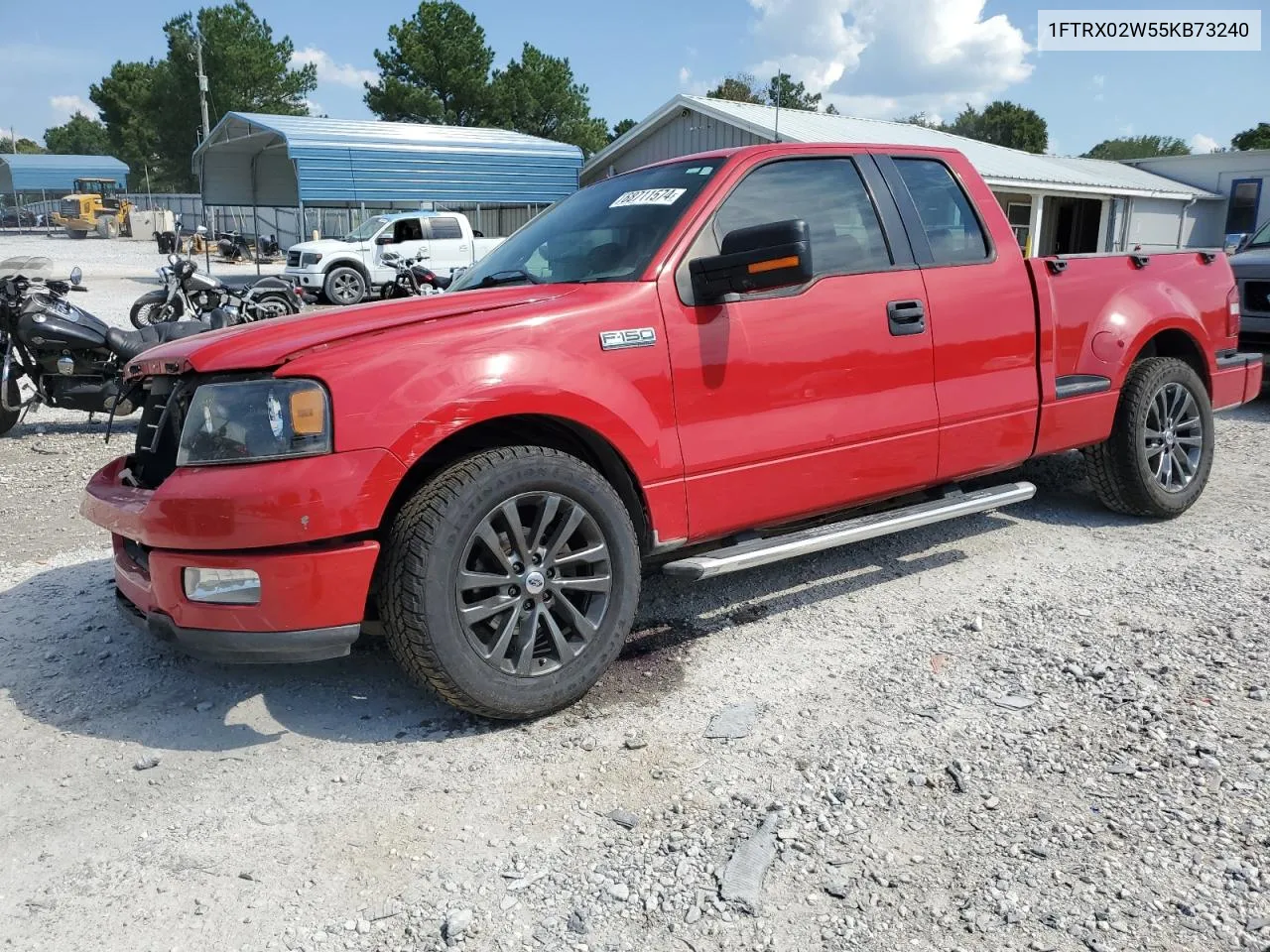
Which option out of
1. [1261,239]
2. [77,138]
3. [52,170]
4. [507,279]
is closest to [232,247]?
[1261,239]

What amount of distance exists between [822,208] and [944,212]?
2.32 feet

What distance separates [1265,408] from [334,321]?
8.89 metres

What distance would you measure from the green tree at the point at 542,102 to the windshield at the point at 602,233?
52362 millimetres

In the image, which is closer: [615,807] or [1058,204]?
[615,807]

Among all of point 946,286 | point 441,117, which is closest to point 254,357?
point 946,286

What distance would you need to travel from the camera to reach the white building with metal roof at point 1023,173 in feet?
74.8

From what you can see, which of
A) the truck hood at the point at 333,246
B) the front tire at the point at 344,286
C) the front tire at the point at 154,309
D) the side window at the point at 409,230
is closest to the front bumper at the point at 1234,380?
the front tire at the point at 154,309

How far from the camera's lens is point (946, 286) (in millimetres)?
4145

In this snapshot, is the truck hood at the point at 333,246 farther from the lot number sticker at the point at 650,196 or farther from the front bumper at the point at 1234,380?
the front bumper at the point at 1234,380

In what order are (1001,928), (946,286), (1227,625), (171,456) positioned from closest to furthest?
(1001,928), (171,456), (1227,625), (946,286)

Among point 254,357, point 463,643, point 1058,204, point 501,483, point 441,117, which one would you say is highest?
point 441,117

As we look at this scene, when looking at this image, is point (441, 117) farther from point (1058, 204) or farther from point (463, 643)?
point (463, 643)

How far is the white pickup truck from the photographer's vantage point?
69.3 ft

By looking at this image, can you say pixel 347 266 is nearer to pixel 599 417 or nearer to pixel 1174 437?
pixel 1174 437
